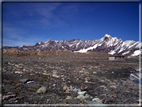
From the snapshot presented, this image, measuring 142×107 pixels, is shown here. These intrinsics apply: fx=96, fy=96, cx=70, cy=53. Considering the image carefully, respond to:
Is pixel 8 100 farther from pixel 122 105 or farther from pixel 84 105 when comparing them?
pixel 122 105

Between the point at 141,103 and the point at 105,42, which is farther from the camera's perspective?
the point at 105,42

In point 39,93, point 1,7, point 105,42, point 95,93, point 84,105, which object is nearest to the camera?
point 84,105

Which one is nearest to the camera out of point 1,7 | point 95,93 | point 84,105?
point 84,105

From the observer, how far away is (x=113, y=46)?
8550 cm

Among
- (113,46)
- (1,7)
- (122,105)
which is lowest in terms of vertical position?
(122,105)

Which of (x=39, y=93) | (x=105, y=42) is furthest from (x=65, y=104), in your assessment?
(x=105, y=42)

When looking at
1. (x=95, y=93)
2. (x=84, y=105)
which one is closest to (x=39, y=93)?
(x=84, y=105)

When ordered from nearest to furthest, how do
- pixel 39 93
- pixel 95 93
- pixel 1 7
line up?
pixel 1 7, pixel 39 93, pixel 95 93

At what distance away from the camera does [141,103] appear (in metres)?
2.58

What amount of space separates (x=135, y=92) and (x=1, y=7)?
16.5 ft

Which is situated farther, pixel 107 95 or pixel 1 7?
pixel 107 95

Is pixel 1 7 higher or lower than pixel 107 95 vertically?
higher

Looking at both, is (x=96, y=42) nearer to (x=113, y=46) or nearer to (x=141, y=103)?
(x=113, y=46)

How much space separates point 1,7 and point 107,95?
4.14 m
